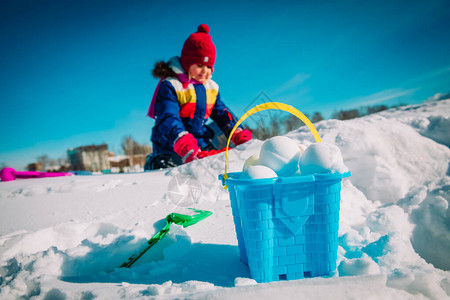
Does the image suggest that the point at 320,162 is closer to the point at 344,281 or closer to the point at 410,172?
the point at 344,281

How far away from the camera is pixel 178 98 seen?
383 cm

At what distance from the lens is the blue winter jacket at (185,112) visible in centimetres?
354

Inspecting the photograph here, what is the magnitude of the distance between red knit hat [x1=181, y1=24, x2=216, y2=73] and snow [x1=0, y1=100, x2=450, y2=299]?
5.17 ft

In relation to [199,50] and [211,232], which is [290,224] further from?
[199,50]

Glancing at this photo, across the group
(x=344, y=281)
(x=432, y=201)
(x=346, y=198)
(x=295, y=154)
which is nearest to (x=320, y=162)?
(x=295, y=154)

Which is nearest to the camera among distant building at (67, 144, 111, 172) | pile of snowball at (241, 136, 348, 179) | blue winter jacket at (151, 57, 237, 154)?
pile of snowball at (241, 136, 348, 179)

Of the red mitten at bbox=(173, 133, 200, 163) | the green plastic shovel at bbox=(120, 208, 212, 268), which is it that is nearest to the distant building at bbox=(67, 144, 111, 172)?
the red mitten at bbox=(173, 133, 200, 163)

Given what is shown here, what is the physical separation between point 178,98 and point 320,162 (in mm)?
3062

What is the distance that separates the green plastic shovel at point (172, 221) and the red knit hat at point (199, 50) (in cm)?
253

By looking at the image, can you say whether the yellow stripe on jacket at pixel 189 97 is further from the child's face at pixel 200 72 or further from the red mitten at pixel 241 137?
the red mitten at pixel 241 137

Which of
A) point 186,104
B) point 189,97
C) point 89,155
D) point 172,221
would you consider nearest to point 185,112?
point 186,104

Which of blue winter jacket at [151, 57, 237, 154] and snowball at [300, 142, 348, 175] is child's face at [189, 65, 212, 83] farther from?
snowball at [300, 142, 348, 175]

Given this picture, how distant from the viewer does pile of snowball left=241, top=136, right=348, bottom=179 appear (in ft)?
3.80

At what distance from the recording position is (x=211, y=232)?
1.72 m
